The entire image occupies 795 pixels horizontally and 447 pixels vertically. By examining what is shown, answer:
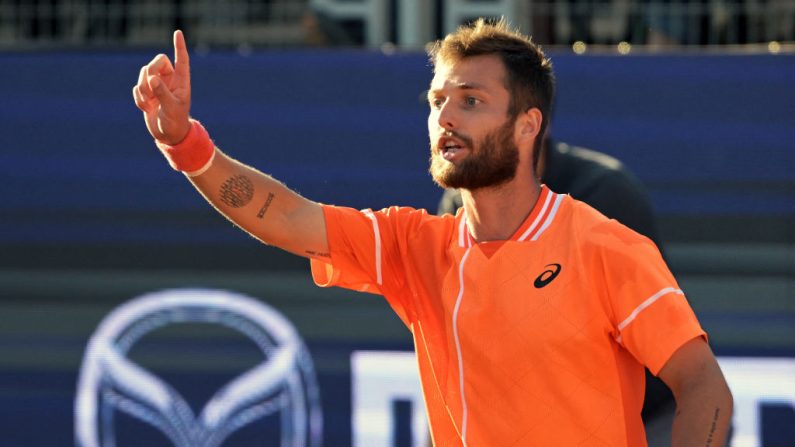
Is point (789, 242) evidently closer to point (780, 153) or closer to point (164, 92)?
point (780, 153)

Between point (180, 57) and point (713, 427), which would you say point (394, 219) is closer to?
point (180, 57)

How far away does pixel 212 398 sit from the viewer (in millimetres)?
5254

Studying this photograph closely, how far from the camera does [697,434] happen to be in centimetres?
285

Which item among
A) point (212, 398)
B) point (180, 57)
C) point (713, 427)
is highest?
point (180, 57)

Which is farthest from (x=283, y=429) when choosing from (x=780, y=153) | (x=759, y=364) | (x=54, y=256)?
(x=780, y=153)

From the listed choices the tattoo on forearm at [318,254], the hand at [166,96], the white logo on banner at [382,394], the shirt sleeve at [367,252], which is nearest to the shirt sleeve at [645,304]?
the shirt sleeve at [367,252]

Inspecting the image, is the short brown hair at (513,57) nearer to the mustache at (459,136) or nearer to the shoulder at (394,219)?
the mustache at (459,136)

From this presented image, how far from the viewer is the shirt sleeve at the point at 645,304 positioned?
2914mm

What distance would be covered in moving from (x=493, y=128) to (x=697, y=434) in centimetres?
84

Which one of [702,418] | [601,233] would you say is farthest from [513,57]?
[702,418]

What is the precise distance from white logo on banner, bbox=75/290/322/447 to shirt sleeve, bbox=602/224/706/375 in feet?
7.88

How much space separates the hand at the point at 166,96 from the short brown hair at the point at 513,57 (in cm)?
63

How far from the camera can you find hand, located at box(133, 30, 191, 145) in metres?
2.97

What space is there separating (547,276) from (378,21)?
3485 millimetres
